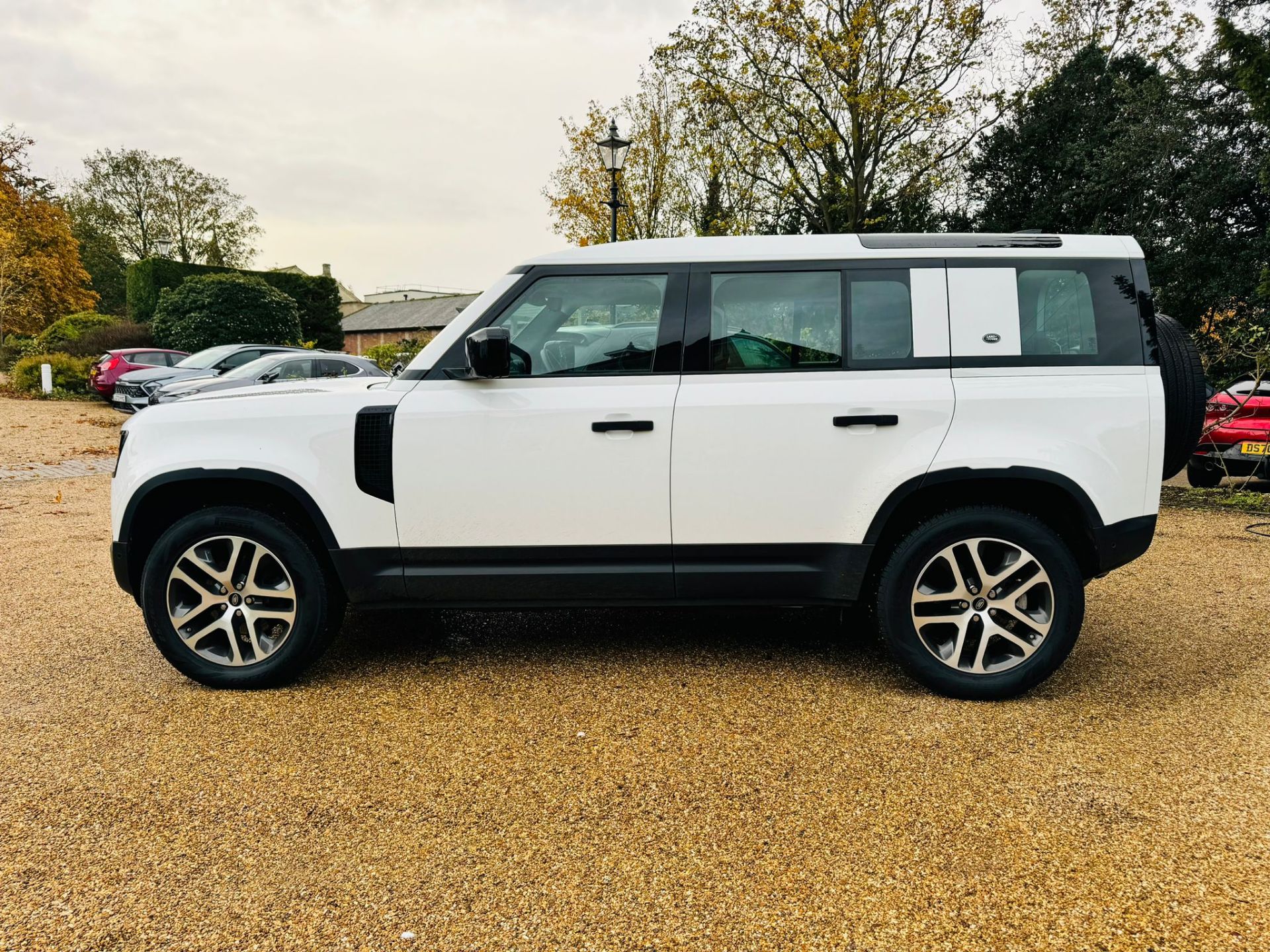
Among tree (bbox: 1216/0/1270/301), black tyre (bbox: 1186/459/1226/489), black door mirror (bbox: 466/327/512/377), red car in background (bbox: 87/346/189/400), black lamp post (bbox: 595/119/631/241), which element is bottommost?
black tyre (bbox: 1186/459/1226/489)

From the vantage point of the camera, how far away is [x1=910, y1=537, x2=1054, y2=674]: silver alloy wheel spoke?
3453mm

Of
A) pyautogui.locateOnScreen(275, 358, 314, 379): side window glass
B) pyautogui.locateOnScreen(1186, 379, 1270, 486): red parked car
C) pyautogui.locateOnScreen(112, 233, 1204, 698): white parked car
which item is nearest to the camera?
pyautogui.locateOnScreen(112, 233, 1204, 698): white parked car

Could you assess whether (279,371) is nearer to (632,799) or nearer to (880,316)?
(880,316)

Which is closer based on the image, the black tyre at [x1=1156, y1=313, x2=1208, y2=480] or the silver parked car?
the black tyre at [x1=1156, y1=313, x2=1208, y2=480]

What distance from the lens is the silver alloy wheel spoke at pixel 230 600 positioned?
3580 mm

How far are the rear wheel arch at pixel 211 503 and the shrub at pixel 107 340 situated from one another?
76.4 feet

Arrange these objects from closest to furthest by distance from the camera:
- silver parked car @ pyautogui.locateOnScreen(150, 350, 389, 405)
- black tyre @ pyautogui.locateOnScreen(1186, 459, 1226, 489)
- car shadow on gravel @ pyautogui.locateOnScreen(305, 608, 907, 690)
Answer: car shadow on gravel @ pyautogui.locateOnScreen(305, 608, 907, 690) < black tyre @ pyautogui.locateOnScreen(1186, 459, 1226, 489) < silver parked car @ pyautogui.locateOnScreen(150, 350, 389, 405)

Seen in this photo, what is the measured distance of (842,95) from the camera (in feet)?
58.9

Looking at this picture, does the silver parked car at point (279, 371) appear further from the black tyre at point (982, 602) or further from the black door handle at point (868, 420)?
the black tyre at point (982, 602)

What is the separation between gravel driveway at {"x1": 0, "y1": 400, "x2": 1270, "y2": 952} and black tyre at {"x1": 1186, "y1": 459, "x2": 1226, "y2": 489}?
21.0ft

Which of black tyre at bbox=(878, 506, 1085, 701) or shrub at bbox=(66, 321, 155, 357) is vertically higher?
shrub at bbox=(66, 321, 155, 357)

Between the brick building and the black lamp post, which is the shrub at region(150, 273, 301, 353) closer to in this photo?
the black lamp post

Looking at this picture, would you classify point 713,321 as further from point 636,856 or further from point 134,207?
point 134,207

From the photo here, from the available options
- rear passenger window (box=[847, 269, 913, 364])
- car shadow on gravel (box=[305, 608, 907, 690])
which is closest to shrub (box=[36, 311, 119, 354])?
car shadow on gravel (box=[305, 608, 907, 690])
